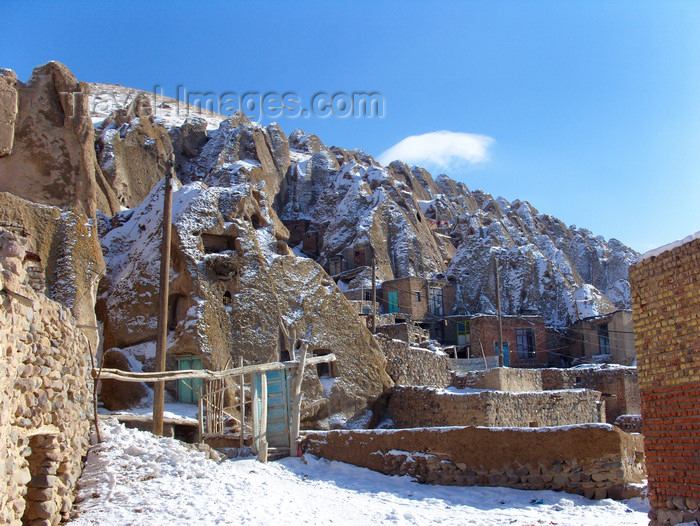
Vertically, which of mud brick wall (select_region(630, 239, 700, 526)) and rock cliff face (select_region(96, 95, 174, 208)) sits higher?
rock cliff face (select_region(96, 95, 174, 208))

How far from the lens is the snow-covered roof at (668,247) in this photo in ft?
26.5

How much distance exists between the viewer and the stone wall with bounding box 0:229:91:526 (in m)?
6.59

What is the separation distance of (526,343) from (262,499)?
109ft

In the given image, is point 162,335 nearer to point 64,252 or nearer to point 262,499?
point 64,252

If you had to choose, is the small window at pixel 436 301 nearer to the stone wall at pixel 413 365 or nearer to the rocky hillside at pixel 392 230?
the rocky hillside at pixel 392 230

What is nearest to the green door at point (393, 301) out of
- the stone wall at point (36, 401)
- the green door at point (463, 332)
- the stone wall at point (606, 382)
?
the green door at point (463, 332)

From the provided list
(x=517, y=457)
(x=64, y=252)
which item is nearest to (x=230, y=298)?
(x=64, y=252)

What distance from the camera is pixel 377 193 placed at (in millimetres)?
51656

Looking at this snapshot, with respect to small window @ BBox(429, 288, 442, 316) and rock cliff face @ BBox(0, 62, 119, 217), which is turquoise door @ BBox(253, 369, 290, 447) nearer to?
rock cliff face @ BBox(0, 62, 119, 217)

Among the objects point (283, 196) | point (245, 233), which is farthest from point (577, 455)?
point (283, 196)

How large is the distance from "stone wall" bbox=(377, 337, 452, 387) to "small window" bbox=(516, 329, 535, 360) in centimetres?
1301

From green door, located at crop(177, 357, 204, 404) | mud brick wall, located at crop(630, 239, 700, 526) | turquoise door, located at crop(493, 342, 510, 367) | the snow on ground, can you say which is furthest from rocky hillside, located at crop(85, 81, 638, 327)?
mud brick wall, located at crop(630, 239, 700, 526)

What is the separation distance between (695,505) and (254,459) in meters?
8.46

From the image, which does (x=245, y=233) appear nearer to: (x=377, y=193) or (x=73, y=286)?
(x=73, y=286)
